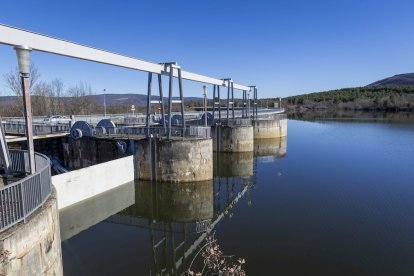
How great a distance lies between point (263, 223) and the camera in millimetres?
14000

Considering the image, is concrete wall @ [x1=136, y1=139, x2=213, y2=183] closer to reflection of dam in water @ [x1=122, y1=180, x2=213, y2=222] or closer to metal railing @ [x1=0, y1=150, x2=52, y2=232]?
reflection of dam in water @ [x1=122, y1=180, x2=213, y2=222]

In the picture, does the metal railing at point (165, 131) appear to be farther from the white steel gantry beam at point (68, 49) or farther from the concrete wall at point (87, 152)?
the white steel gantry beam at point (68, 49)

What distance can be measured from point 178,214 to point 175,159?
181 inches

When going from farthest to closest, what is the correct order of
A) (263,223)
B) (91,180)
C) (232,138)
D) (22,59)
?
(232,138), (91,180), (263,223), (22,59)

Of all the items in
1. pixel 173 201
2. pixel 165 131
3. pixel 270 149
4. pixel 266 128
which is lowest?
pixel 173 201

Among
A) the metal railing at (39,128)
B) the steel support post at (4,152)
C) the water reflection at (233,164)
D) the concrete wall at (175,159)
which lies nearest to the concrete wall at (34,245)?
the steel support post at (4,152)

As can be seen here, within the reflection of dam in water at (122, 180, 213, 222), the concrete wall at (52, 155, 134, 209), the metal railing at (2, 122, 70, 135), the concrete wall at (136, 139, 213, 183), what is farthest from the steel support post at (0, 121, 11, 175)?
the metal railing at (2, 122, 70, 135)

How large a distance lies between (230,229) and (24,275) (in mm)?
8809

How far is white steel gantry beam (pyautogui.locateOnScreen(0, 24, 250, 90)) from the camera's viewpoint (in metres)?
9.62

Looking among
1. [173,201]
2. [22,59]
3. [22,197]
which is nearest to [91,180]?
Result: [173,201]

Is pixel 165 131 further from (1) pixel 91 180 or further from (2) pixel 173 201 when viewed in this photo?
(1) pixel 91 180

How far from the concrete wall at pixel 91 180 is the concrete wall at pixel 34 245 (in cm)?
715

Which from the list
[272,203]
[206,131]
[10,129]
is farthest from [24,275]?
[10,129]

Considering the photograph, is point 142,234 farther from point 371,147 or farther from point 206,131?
point 371,147
